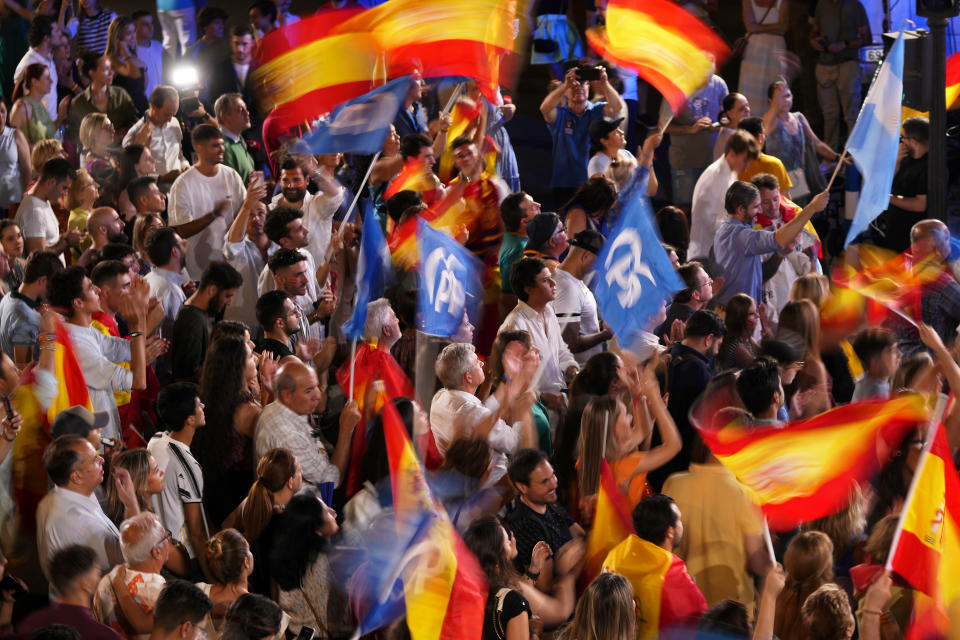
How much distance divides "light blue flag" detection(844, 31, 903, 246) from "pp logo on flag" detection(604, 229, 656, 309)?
1.76 metres

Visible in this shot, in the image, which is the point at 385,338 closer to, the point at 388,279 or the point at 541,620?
the point at 388,279

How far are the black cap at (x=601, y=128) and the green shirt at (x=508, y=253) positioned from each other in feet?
6.63

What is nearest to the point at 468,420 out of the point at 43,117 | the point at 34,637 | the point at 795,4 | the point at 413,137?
the point at 34,637

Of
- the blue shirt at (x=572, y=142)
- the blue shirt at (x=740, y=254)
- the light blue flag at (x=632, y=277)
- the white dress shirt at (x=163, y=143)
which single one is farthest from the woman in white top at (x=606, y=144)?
the white dress shirt at (x=163, y=143)

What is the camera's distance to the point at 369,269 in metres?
A: 8.08

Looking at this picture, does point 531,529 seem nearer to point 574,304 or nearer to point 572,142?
point 574,304

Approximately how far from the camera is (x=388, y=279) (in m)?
8.48

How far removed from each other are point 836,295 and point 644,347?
65.1 inches

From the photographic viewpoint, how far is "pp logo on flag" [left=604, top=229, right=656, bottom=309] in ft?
25.0

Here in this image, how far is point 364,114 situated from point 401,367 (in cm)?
209

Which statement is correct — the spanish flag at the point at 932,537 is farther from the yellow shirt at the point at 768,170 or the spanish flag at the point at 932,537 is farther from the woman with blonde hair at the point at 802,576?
the yellow shirt at the point at 768,170

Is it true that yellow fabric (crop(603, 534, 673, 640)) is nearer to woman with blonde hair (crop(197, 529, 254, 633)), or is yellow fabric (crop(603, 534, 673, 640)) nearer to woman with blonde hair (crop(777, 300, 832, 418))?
woman with blonde hair (crop(197, 529, 254, 633))

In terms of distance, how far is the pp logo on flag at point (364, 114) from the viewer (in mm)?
8977

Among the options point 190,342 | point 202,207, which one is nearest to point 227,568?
point 190,342
